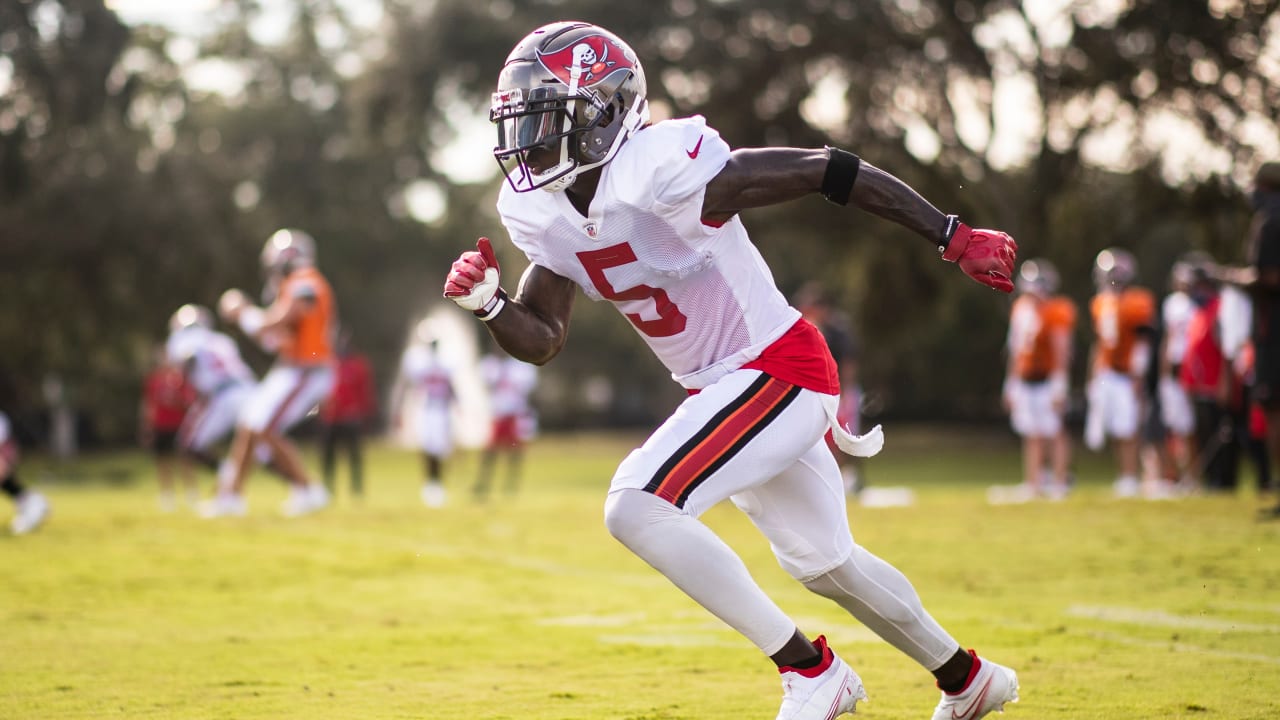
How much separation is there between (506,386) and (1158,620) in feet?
51.6

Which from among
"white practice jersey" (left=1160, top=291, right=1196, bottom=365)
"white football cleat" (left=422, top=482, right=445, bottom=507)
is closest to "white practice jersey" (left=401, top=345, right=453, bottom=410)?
"white football cleat" (left=422, top=482, right=445, bottom=507)

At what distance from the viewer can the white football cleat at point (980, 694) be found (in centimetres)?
458

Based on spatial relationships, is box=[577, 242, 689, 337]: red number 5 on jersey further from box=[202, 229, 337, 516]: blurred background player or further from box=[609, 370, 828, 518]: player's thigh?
box=[202, 229, 337, 516]: blurred background player

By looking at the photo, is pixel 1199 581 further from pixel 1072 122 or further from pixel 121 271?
pixel 121 271

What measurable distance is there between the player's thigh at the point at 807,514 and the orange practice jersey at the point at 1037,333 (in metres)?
10.8

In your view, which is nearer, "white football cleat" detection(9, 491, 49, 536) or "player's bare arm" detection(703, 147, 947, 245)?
"player's bare arm" detection(703, 147, 947, 245)

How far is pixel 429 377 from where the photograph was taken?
20000mm

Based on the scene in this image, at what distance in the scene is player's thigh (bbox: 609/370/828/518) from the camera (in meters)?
4.25

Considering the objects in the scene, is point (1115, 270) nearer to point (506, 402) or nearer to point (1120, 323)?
point (1120, 323)

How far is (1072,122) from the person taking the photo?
2714cm

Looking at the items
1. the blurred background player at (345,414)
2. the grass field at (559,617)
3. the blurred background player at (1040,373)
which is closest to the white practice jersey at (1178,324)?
the blurred background player at (1040,373)

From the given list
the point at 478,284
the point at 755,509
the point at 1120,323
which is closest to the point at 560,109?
the point at 478,284

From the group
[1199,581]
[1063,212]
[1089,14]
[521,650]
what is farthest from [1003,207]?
[521,650]

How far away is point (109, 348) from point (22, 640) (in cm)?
3334
